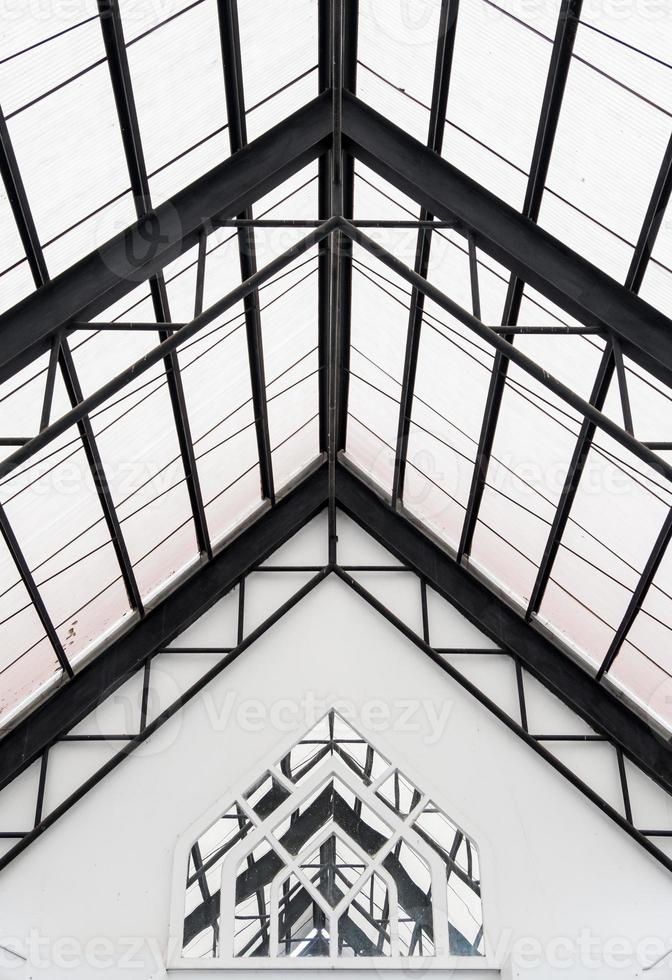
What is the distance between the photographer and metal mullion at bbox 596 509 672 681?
53.0 ft

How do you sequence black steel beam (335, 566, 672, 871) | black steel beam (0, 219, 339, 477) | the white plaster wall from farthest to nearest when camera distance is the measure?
black steel beam (335, 566, 672, 871), the white plaster wall, black steel beam (0, 219, 339, 477)

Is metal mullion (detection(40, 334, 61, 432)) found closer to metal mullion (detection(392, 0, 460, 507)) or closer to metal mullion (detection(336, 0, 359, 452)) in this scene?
metal mullion (detection(336, 0, 359, 452))

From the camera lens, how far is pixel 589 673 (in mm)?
19734

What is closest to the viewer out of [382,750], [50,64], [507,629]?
[50,64]

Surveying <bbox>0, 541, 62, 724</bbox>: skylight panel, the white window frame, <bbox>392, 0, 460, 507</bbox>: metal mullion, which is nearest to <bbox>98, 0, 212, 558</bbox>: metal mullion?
<bbox>0, 541, 62, 724</bbox>: skylight panel

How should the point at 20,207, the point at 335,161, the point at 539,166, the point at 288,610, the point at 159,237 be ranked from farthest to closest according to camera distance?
the point at 288,610
the point at 335,161
the point at 159,237
the point at 539,166
the point at 20,207

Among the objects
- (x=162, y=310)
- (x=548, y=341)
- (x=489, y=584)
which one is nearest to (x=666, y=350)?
(x=548, y=341)

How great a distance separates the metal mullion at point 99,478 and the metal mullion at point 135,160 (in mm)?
1616

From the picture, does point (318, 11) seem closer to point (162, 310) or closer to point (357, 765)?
point (162, 310)

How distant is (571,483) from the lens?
16828mm

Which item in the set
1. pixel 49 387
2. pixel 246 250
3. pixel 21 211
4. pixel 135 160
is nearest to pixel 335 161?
pixel 246 250

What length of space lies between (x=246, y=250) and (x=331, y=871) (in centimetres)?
1220

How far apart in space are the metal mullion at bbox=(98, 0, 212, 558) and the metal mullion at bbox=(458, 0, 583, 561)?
545 cm

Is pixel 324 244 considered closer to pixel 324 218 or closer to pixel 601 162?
pixel 324 218
